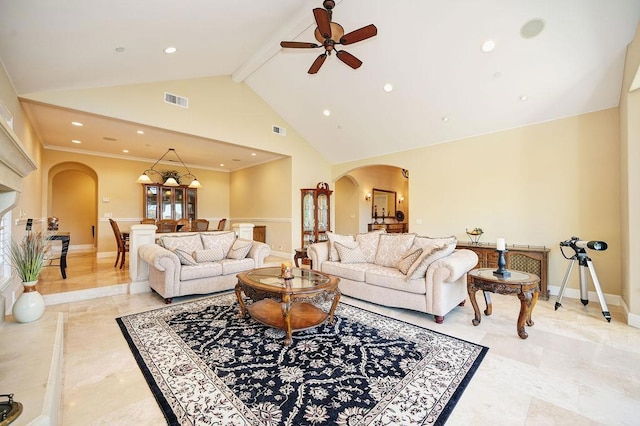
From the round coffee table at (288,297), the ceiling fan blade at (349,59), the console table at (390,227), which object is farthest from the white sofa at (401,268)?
the console table at (390,227)

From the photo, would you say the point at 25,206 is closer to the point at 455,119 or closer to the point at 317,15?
the point at 317,15

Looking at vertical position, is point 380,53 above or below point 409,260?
above

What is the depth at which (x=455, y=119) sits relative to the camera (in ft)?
17.0

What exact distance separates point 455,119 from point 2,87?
21.0ft

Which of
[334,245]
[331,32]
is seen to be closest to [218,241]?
[334,245]

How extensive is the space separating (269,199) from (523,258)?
20.3ft

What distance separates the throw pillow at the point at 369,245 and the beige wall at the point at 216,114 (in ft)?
10.0

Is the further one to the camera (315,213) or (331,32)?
(315,213)

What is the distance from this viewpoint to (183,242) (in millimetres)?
4680

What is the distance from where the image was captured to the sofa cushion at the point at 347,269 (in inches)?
159

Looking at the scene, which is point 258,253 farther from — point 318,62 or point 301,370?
point 318,62

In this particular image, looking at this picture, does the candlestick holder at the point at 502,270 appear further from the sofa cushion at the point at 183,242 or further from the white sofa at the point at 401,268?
the sofa cushion at the point at 183,242

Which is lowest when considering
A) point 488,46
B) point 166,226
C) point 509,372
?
point 509,372

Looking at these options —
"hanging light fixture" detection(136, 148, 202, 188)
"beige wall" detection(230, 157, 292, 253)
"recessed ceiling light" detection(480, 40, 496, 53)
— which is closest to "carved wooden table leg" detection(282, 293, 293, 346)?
"recessed ceiling light" detection(480, 40, 496, 53)
